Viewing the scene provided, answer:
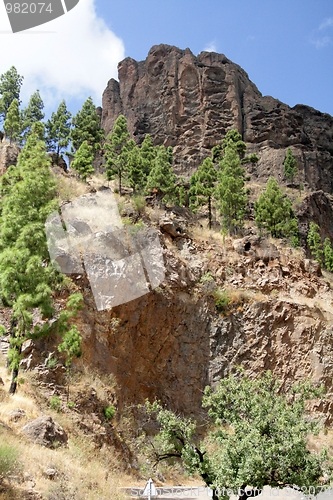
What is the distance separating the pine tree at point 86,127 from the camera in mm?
41219

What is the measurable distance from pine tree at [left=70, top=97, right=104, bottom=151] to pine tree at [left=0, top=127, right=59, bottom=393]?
26.8 metres

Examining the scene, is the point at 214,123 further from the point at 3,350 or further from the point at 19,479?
the point at 19,479

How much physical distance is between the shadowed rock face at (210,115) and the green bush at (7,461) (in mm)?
60923

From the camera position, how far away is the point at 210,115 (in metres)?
75.2

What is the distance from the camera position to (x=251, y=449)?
1085cm

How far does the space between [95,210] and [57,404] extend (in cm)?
1287

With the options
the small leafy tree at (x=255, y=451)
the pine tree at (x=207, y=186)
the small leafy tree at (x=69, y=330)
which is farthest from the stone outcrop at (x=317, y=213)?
the small leafy tree at (x=255, y=451)

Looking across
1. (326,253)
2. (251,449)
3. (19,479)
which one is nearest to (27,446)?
(19,479)

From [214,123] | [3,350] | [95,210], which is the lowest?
→ [3,350]

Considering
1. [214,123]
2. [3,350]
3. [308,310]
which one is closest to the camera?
[3,350]

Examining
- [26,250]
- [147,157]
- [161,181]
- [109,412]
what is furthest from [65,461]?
[147,157]

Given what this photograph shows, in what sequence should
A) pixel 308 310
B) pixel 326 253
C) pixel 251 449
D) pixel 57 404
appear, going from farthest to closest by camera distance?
1. pixel 326 253
2. pixel 308 310
3. pixel 57 404
4. pixel 251 449

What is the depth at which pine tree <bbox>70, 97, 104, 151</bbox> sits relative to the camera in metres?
41.2

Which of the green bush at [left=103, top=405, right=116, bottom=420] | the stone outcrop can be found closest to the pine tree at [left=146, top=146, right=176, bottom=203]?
the green bush at [left=103, top=405, right=116, bottom=420]
